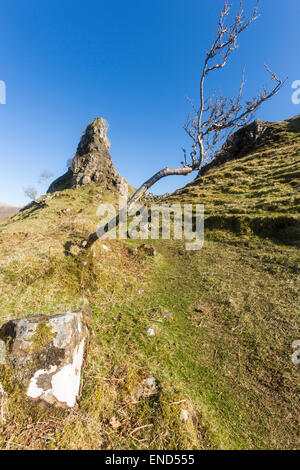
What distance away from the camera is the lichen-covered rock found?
321 cm

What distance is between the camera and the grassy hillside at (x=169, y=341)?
3.09m

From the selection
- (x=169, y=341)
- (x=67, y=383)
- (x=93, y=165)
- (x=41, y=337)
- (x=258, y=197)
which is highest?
(x=93, y=165)

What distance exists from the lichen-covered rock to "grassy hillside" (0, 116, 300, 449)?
23cm

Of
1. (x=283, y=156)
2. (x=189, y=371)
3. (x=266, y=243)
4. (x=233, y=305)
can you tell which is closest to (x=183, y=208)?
(x=266, y=243)

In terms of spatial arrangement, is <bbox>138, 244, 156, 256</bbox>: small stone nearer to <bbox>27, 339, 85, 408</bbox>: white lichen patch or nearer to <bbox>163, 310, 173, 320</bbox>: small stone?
<bbox>163, 310, 173, 320</bbox>: small stone

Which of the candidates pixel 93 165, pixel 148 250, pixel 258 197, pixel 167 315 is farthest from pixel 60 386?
pixel 93 165

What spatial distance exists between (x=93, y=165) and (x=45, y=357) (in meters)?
68.7

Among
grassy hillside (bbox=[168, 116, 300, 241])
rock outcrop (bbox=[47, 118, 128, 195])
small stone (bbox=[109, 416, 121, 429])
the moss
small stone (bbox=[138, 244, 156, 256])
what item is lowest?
small stone (bbox=[109, 416, 121, 429])

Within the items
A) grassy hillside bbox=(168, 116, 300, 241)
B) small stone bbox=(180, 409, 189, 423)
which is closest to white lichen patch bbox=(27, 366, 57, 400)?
small stone bbox=(180, 409, 189, 423)

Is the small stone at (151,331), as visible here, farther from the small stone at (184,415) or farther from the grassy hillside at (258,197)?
the grassy hillside at (258,197)

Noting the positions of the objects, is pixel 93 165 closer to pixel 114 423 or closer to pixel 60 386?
pixel 60 386

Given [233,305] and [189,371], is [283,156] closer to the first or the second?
[233,305]

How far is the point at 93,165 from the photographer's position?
63.7 metres

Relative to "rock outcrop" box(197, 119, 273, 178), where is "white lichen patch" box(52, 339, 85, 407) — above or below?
Result: below
